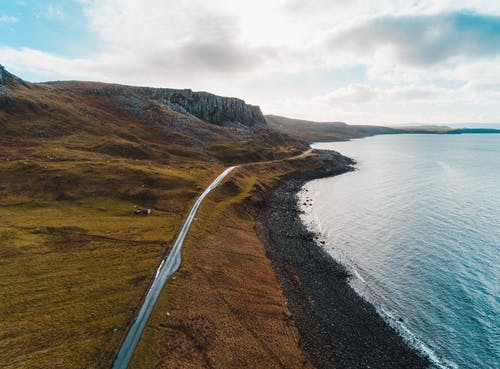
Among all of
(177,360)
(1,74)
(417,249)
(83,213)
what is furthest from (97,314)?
(1,74)

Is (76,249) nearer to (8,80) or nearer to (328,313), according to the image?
(328,313)

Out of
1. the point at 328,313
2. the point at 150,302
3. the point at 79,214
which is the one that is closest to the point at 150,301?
the point at 150,302

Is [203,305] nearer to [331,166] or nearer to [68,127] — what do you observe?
[68,127]

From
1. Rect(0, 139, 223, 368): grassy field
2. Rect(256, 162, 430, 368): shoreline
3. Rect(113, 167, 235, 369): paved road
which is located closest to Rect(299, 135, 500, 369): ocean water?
Rect(256, 162, 430, 368): shoreline

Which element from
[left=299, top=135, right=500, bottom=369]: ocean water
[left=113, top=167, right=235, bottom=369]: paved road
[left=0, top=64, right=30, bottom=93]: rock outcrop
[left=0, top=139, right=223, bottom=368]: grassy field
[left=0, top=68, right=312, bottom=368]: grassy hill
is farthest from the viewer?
[left=0, top=64, right=30, bottom=93]: rock outcrop

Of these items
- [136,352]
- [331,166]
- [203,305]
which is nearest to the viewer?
[136,352]

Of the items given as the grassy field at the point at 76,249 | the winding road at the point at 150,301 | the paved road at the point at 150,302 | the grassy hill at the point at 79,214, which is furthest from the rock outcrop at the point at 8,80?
the paved road at the point at 150,302

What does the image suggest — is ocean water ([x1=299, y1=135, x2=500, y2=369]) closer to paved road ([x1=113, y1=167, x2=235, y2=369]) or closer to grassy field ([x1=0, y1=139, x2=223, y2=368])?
paved road ([x1=113, y1=167, x2=235, y2=369])
